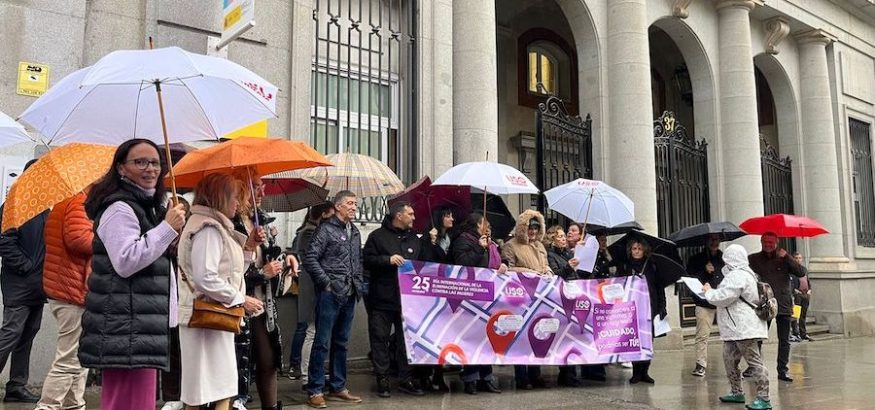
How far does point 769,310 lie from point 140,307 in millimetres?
6042

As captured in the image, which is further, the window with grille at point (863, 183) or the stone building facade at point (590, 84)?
the window with grille at point (863, 183)

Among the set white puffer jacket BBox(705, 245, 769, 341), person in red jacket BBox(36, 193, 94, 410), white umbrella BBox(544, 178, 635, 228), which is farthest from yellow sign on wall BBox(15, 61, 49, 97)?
white puffer jacket BBox(705, 245, 769, 341)

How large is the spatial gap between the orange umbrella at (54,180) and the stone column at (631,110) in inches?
395

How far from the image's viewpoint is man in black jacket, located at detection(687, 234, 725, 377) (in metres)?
9.36

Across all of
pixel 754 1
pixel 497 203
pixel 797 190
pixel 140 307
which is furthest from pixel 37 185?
pixel 797 190

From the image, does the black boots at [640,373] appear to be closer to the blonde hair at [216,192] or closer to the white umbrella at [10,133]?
the blonde hair at [216,192]

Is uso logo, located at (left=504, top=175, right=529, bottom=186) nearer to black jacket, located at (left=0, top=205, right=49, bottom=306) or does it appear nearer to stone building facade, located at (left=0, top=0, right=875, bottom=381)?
stone building facade, located at (left=0, top=0, right=875, bottom=381)

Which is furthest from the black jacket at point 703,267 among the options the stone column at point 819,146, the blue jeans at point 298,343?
the stone column at point 819,146

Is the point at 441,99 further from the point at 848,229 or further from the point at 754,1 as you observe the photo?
the point at 848,229

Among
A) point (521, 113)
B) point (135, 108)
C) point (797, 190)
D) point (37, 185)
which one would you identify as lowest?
point (37, 185)

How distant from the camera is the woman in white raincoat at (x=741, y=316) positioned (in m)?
6.93

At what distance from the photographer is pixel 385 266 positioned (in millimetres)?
7098

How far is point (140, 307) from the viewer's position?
3.57 metres

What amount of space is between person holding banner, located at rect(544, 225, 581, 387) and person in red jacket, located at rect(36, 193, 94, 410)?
Result: 196 inches
